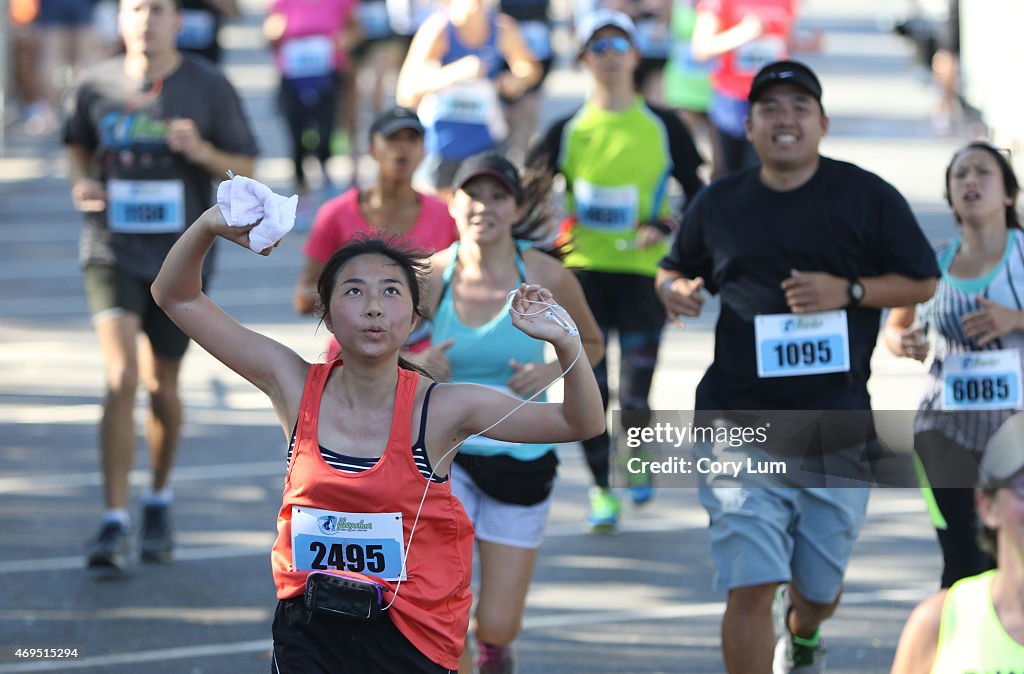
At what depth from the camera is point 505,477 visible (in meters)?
5.47

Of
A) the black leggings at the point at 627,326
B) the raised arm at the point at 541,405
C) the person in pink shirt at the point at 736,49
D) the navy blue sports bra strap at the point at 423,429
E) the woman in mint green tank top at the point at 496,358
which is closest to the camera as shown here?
the raised arm at the point at 541,405

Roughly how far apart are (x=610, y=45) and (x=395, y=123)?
146 centimetres

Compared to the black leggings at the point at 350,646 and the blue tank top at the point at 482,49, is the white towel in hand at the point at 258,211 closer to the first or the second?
the black leggings at the point at 350,646

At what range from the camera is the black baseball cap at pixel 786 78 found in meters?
5.42

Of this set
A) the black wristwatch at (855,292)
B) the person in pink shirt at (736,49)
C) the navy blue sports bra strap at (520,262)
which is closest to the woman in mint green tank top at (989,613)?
the black wristwatch at (855,292)

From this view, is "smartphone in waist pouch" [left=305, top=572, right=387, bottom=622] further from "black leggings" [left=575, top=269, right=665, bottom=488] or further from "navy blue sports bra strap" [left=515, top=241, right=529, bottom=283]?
"black leggings" [left=575, top=269, right=665, bottom=488]

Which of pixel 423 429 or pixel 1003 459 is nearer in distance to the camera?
pixel 1003 459

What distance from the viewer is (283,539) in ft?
14.1

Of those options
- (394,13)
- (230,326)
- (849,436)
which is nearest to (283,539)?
(230,326)

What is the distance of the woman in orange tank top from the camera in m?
4.16

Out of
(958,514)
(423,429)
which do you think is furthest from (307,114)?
A: (423,429)

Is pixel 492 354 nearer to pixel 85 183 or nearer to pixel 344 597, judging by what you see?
pixel 344 597

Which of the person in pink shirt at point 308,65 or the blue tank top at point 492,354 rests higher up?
the person in pink shirt at point 308,65

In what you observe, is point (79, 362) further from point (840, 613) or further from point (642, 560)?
point (840, 613)
